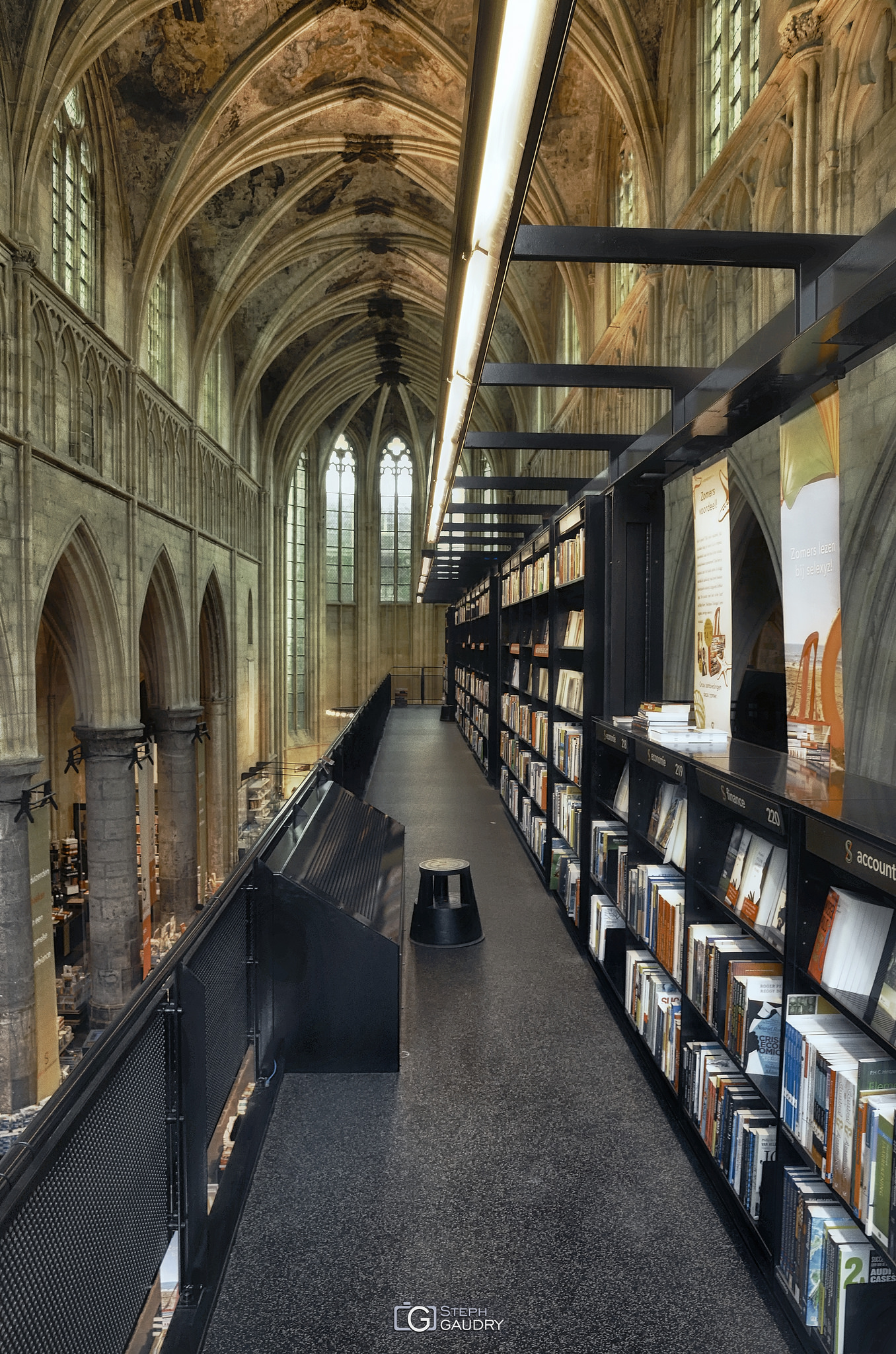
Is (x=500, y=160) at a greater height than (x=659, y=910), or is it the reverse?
(x=500, y=160)

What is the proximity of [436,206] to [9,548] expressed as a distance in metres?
12.3

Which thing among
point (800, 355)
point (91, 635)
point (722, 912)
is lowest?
point (722, 912)

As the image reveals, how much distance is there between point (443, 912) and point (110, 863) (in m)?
9.18

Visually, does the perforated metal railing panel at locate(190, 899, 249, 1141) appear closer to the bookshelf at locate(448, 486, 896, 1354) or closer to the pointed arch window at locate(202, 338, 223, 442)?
the bookshelf at locate(448, 486, 896, 1354)

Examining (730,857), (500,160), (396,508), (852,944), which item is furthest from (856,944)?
(396,508)

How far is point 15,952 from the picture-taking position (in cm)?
942

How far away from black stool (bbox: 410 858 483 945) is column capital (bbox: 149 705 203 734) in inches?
470

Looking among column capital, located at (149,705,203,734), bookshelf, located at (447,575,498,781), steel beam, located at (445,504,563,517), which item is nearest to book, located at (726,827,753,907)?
steel beam, located at (445,504,563,517)

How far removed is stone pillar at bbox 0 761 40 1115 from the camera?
30.2ft

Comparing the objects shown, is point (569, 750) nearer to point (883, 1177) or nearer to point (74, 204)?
point (883, 1177)

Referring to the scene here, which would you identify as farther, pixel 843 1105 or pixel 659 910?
pixel 659 910

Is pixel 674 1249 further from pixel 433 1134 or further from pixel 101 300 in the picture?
pixel 101 300

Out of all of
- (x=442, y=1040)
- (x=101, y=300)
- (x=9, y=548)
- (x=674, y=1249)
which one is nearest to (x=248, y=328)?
(x=101, y=300)

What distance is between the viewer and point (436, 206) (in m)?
17.5
